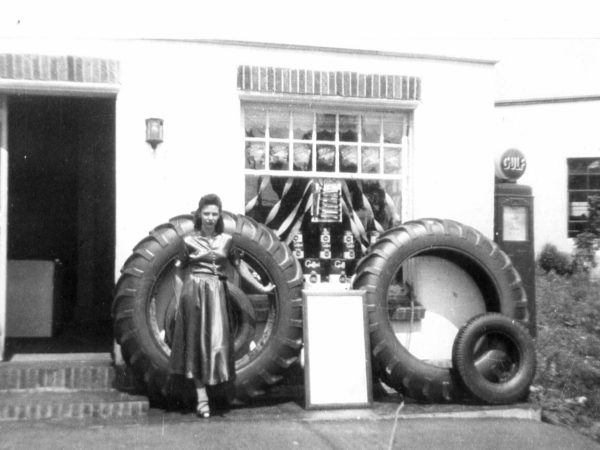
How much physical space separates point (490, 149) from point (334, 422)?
3.18m

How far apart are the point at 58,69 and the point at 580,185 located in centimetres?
1146

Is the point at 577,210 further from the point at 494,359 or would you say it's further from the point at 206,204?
the point at 206,204

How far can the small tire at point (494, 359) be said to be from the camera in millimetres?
6684

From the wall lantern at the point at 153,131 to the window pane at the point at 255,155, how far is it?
2.76 ft

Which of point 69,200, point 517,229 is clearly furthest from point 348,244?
point 69,200

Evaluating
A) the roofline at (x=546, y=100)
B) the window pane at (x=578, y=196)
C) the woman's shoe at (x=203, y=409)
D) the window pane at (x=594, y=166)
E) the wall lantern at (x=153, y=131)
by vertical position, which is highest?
the roofline at (x=546, y=100)

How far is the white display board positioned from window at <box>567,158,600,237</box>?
32.9ft

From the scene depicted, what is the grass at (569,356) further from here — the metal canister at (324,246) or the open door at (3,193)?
the open door at (3,193)

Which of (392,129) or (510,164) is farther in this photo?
(510,164)

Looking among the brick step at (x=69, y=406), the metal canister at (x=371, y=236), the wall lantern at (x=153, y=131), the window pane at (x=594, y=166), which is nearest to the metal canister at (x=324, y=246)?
the metal canister at (x=371, y=236)

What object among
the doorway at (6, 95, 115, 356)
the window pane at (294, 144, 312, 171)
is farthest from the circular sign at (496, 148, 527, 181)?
the doorway at (6, 95, 115, 356)

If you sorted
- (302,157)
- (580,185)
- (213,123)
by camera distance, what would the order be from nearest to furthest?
(213,123), (302,157), (580,185)

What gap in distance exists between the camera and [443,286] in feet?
25.5

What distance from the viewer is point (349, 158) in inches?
307
